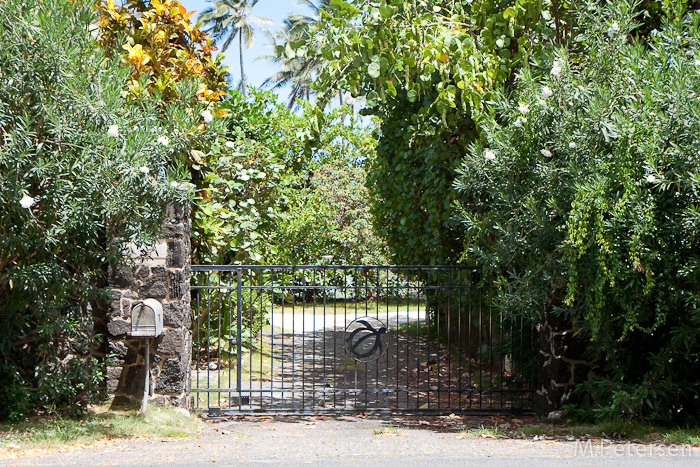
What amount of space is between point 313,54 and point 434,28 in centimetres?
137

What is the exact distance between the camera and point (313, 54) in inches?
277

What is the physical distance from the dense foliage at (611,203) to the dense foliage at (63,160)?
314 cm

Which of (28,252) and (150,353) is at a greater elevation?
(28,252)

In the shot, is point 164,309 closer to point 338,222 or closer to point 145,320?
point 145,320

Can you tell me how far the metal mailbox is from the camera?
6.34m

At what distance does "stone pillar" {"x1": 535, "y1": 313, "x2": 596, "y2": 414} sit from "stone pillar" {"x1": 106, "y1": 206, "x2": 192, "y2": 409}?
3805 millimetres

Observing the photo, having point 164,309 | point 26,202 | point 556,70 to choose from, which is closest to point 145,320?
point 164,309

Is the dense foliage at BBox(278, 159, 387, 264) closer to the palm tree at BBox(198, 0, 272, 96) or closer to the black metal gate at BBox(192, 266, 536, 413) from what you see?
the black metal gate at BBox(192, 266, 536, 413)

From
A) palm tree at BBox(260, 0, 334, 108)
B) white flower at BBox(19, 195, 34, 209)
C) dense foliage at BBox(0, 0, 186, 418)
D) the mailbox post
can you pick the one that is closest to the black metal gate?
the mailbox post

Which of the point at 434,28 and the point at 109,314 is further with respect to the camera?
the point at 434,28

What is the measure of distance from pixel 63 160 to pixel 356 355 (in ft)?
12.7

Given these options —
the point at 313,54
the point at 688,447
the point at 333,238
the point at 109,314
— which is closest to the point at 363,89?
the point at 313,54

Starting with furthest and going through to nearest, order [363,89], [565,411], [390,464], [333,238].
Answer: [333,238] < [363,89] < [565,411] < [390,464]

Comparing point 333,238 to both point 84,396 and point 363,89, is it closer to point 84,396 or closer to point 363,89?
point 363,89
